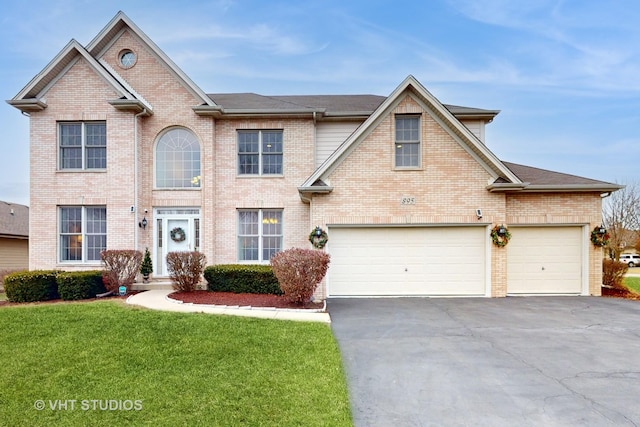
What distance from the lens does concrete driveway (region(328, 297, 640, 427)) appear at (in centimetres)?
419

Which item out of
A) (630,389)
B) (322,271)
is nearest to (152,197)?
(322,271)

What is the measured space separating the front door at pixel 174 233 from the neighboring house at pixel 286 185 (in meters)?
0.05

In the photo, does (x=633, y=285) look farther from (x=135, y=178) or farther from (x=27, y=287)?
(x=27, y=287)

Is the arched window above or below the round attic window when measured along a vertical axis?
below

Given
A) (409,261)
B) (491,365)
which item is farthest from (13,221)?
(491,365)

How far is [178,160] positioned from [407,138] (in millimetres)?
8503

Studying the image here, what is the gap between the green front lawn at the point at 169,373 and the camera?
4.00m

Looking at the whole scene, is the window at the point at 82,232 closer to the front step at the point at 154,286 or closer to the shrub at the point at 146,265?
the shrub at the point at 146,265

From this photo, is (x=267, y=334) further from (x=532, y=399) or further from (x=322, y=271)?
(x=532, y=399)

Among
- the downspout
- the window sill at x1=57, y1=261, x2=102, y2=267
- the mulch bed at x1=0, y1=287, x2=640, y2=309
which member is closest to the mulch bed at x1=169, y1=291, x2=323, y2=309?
the mulch bed at x1=0, y1=287, x2=640, y2=309

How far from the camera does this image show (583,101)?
3459 cm

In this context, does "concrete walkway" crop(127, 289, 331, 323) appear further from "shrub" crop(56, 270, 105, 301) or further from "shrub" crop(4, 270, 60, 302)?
"shrub" crop(4, 270, 60, 302)

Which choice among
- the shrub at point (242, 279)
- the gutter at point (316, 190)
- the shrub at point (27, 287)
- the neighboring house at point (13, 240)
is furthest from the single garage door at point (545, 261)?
the neighboring house at point (13, 240)

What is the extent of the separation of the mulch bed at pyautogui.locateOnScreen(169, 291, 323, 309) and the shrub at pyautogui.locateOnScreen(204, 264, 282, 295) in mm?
268
